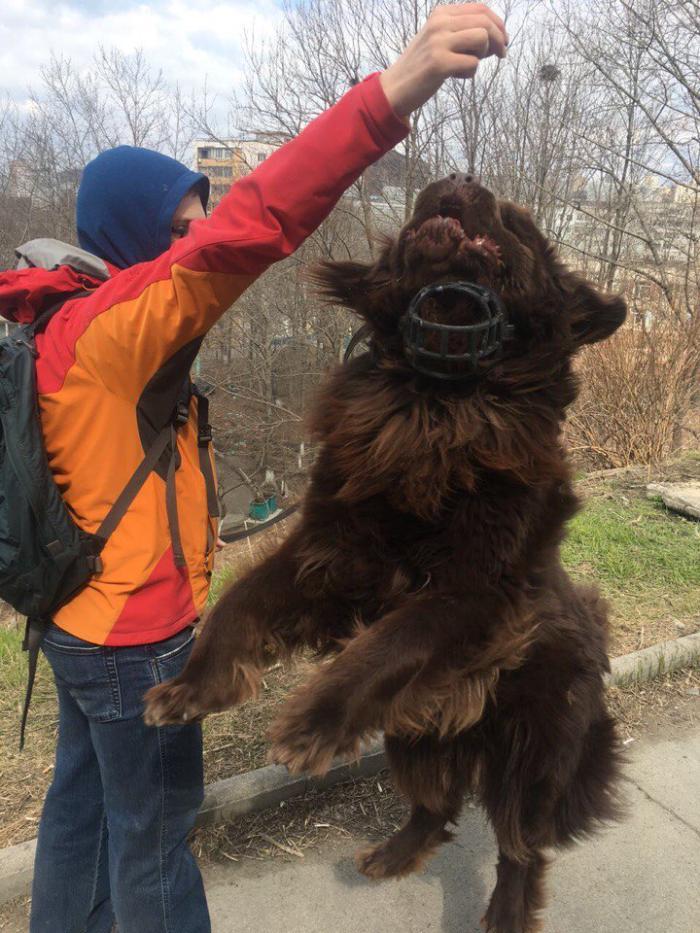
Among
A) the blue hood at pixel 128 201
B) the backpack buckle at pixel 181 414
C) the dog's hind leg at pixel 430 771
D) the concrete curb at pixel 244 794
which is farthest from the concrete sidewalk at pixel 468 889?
the blue hood at pixel 128 201

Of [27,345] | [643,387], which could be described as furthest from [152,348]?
[643,387]

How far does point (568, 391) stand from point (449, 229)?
60cm

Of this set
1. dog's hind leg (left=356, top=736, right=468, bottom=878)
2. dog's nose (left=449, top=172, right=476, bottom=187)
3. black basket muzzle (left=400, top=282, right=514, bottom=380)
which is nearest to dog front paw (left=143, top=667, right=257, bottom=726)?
dog's hind leg (left=356, top=736, right=468, bottom=878)

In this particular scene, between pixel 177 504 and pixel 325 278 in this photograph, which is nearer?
pixel 177 504

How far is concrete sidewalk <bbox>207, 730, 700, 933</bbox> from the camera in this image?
241 centimetres

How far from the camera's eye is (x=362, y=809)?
115 inches

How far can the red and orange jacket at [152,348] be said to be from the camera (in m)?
1.44

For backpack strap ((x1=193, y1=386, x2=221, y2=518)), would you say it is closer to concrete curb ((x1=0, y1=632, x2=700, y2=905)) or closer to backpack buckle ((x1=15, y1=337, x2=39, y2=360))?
backpack buckle ((x1=15, y1=337, x2=39, y2=360))

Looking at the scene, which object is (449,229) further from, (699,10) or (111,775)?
(699,10)

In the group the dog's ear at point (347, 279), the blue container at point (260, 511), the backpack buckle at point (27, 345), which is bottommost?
the blue container at point (260, 511)

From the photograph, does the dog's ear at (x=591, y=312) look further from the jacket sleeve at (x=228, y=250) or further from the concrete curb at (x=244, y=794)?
the concrete curb at (x=244, y=794)

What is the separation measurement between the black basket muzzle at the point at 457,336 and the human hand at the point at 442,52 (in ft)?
1.76

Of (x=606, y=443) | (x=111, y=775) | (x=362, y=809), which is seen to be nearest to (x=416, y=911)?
(x=362, y=809)

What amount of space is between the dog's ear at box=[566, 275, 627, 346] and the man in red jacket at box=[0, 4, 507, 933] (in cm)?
77
